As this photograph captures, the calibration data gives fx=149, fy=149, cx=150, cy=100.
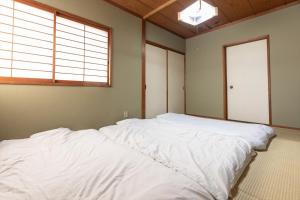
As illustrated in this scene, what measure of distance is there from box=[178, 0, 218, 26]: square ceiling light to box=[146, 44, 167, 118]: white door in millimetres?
1467

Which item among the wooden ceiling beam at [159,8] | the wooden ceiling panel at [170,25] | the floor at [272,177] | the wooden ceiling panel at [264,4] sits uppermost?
the wooden ceiling panel at [170,25]

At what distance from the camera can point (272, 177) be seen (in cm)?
110

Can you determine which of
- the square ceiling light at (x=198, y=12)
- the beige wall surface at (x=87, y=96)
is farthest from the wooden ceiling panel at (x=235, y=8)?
the beige wall surface at (x=87, y=96)

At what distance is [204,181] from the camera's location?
74 centimetres

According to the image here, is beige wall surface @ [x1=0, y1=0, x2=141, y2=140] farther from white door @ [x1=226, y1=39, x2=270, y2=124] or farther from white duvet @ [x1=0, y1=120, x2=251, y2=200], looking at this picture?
white door @ [x1=226, y1=39, x2=270, y2=124]

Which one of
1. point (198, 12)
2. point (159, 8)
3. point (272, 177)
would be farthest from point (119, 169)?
point (159, 8)

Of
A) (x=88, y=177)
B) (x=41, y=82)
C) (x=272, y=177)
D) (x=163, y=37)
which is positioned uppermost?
(x=163, y=37)

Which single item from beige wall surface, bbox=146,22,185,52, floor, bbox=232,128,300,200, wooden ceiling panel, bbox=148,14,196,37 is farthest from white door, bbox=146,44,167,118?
floor, bbox=232,128,300,200

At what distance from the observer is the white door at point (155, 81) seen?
3.28 m

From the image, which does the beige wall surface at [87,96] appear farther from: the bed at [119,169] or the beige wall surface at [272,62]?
the beige wall surface at [272,62]

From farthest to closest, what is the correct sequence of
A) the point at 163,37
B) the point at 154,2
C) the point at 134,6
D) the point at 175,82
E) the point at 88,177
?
the point at 175,82 → the point at 163,37 → the point at 134,6 → the point at 154,2 → the point at 88,177

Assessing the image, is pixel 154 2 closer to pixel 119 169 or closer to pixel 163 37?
pixel 163 37

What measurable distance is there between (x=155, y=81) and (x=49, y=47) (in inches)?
82.4

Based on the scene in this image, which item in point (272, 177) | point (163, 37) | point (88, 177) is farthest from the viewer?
point (163, 37)
